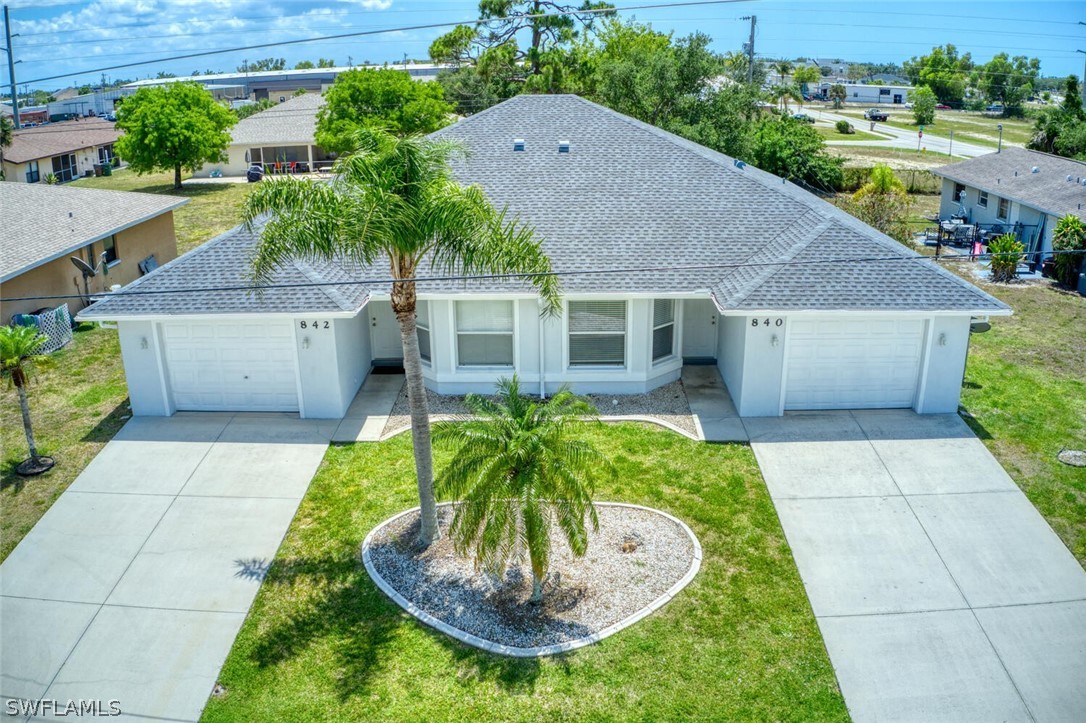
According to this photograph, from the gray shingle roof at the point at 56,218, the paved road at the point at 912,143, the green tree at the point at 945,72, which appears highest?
the green tree at the point at 945,72

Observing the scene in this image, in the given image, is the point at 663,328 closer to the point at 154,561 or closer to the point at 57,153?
the point at 154,561

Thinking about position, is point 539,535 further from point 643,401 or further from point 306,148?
point 306,148

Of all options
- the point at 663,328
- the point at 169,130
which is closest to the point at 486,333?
the point at 663,328

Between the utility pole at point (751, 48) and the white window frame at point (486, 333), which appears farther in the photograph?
the utility pole at point (751, 48)

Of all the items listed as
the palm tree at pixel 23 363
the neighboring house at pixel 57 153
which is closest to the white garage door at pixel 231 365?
the palm tree at pixel 23 363

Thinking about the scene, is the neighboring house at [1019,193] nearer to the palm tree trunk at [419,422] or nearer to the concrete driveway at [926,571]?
the concrete driveway at [926,571]

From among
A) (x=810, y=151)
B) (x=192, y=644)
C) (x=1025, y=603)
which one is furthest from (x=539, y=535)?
(x=810, y=151)

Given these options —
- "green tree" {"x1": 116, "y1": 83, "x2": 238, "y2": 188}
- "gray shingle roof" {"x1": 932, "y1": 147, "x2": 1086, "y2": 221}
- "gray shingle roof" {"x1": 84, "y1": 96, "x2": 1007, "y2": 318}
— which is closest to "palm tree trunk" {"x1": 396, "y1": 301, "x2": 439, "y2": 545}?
"gray shingle roof" {"x1": 84, "y1": 96, "x2": 1007, "y2": 318}
